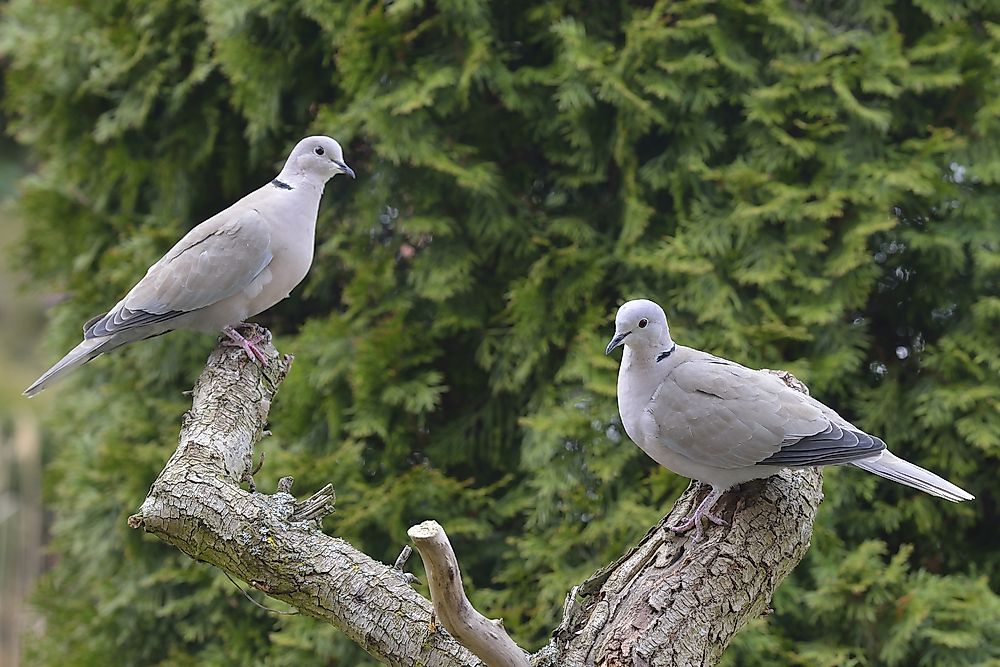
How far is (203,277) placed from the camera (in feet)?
7.87

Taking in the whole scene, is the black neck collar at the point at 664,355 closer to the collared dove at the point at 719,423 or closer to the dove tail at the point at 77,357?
the collared dove at the point at 719,423

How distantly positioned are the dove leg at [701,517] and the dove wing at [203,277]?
1205 millimetres

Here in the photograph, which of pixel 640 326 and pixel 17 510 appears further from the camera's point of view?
pixel 17 510

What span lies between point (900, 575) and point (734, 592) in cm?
116

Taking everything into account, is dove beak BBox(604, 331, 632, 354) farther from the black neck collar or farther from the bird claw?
the bird claw

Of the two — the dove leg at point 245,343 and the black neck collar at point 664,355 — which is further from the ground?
the dove leg at point 245,343

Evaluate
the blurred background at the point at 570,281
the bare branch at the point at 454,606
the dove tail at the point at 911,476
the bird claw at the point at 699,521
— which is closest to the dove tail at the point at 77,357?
the blurred background at the point at 570,281

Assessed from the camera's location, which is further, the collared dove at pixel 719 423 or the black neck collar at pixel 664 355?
the black neck collar at pixel 664 355

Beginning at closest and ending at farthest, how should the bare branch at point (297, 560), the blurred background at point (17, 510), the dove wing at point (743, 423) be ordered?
the bare branch at point (297, 560)
the dove wing at point (743, 423)
the blurred background at point (17, 510)

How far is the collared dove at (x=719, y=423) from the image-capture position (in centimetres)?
194

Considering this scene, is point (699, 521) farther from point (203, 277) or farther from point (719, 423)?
point (203, 277)

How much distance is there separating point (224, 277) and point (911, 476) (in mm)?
1644

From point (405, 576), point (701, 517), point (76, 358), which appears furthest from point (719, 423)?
point (76, 358)

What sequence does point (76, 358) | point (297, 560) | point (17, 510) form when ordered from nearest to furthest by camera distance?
point (297, 560) < point (76, 358) < point (17, 510)
